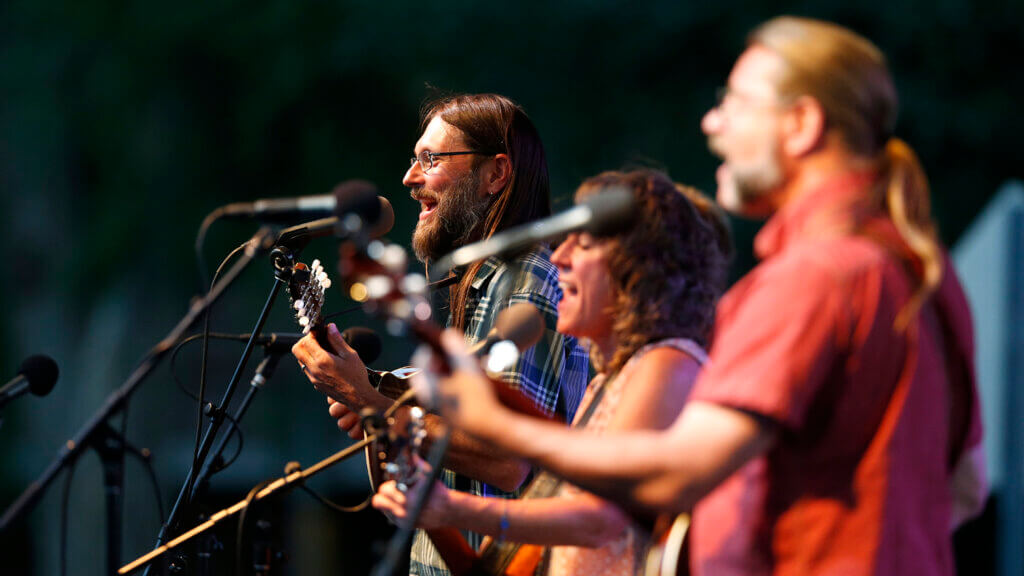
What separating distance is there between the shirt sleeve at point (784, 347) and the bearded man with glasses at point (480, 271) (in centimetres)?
125

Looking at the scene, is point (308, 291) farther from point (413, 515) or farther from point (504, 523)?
point (413, 515)

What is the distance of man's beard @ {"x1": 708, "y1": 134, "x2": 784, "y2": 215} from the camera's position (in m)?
2.12

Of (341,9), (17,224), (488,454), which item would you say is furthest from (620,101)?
(488,454)

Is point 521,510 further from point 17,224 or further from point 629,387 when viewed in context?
point 17,224

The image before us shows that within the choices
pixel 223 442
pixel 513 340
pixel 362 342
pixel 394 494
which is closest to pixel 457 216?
pixel 362 342

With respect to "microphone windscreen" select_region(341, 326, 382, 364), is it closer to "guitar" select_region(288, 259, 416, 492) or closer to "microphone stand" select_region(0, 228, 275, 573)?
"guitar" select_region(288, 259, 416, 492)

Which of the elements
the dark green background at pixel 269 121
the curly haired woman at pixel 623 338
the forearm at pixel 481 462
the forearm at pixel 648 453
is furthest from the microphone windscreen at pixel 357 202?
the dark green background at pixel 269 121

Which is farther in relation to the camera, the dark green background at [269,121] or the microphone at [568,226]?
the dark green background at [269,121]

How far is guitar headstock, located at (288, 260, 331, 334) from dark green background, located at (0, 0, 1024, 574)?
5602 mm

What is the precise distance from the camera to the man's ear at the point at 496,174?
383 cm

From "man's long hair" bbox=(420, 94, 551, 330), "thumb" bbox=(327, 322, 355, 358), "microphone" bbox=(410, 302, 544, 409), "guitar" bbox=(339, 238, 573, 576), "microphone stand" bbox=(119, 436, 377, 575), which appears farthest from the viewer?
"man's long hair" bbox=(420, 94, 551, 330)

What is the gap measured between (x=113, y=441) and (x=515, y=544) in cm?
93

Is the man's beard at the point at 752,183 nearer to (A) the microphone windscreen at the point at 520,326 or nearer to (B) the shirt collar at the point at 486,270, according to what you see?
(A) the microphone windscreen at the point at 520,326

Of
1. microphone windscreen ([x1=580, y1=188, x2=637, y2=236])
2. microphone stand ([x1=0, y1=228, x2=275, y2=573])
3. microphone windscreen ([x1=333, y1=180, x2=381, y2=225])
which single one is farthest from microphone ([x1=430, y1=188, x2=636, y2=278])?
microphone stand ([x1=0, y1=228, x2=275, y2=573])
